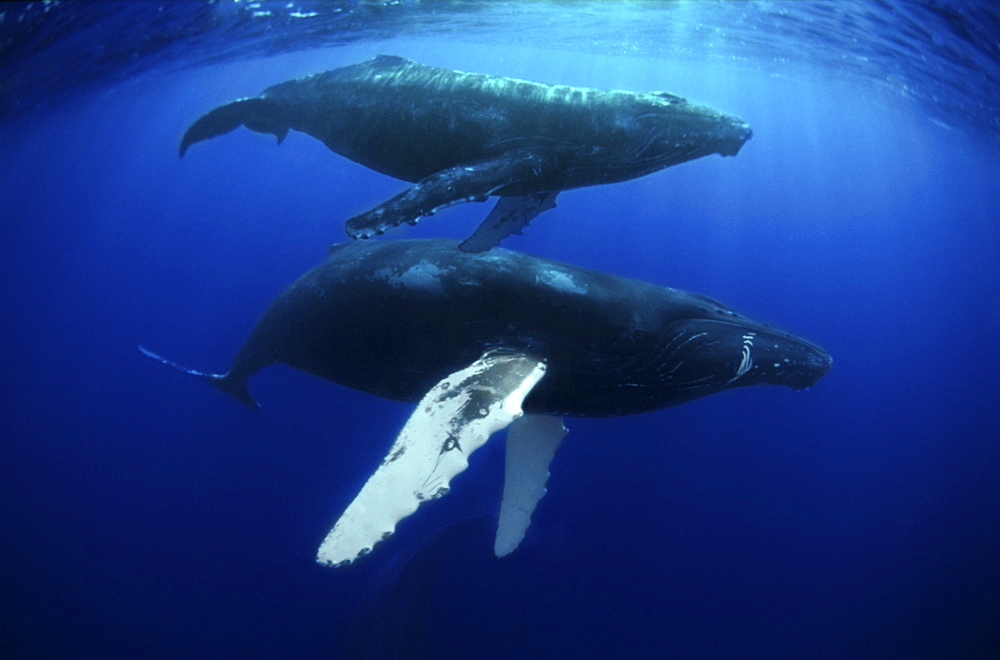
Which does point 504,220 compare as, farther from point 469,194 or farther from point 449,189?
point 449,189

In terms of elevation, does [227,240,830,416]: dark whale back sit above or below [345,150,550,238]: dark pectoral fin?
below

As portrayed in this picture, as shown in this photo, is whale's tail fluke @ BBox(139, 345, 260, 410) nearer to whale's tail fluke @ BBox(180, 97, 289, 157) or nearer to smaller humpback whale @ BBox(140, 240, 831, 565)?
smaller humpback whale @ BBox(140, 240, 831, 565)

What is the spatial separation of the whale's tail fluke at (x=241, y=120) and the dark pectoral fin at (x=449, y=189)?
10.1ft

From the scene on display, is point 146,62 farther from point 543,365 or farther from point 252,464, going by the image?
point 543,365

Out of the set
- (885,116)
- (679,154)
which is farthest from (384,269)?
(885,116)

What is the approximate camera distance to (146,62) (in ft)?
67.2

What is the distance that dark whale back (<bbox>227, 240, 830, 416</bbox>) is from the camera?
521cm

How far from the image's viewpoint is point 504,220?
5215 mm

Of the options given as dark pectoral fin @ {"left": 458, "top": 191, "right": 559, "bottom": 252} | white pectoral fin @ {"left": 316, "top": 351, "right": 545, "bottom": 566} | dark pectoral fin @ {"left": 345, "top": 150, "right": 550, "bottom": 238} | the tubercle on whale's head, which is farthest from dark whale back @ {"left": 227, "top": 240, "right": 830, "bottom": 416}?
the tubercle on whale's head

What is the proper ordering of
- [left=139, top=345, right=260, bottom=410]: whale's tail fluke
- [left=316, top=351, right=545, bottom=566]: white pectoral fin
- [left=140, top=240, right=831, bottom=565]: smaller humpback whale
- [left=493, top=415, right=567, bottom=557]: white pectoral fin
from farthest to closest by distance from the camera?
[left=139, top=345, right=260, bottom=410]: whale's tail fluke
[left=493, top=415, right=567, bottom=557]: white pectoral fin
[left=140, top=240, right=831, bottom=565]: smaller humpback whale
[left=316, top=351, right=545, bottom=566]: white pectoral fin

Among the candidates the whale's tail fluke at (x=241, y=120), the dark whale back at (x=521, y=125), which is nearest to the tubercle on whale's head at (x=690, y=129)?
the dark whale back at (x=521, y=125)

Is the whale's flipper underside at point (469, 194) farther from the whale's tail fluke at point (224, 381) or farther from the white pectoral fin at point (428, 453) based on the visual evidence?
the whale's tail fluke at point (224, 381)

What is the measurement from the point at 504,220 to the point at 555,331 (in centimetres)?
125

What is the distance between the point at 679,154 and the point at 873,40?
1955 cm
